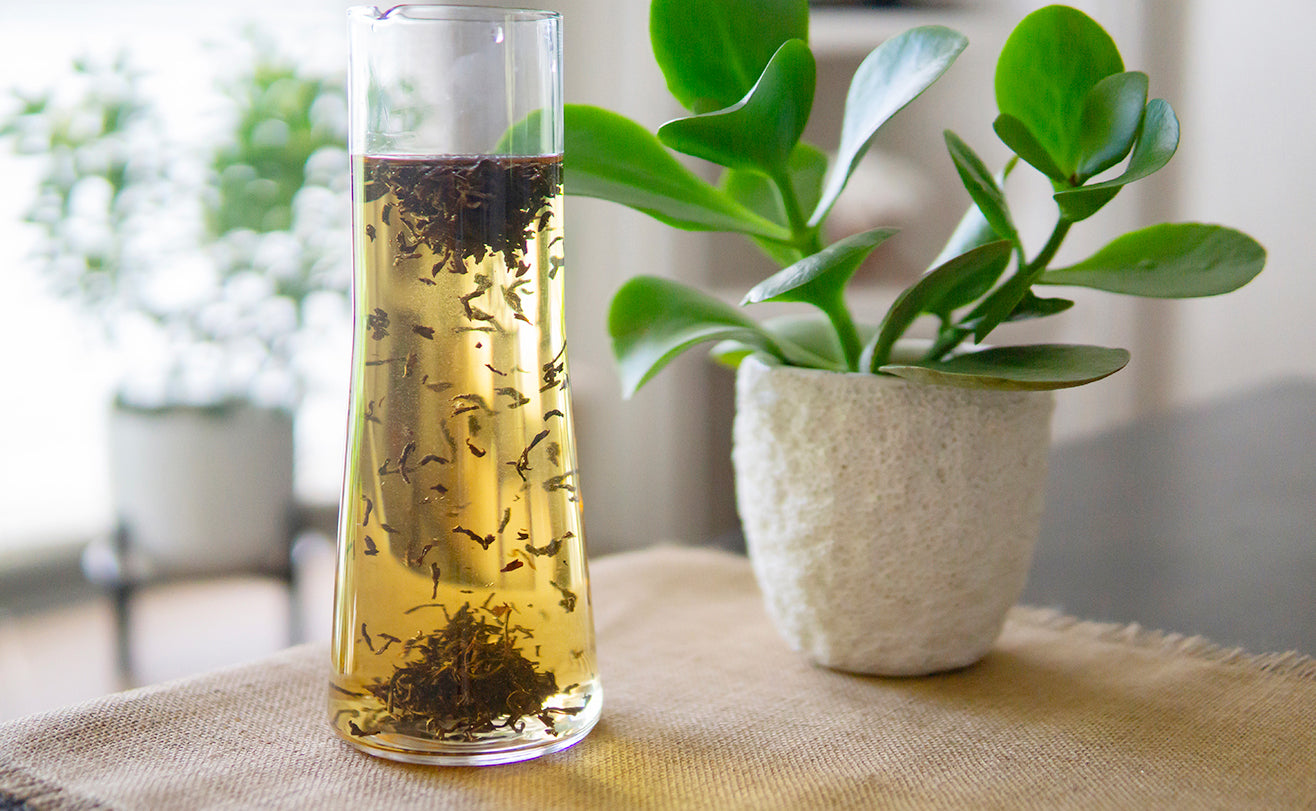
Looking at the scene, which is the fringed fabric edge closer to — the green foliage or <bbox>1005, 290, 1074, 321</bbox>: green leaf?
<bbox>1005, 290, 1074, 321</bbox>: green leaf

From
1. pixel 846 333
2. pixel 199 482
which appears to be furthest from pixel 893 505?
pixel 199 482

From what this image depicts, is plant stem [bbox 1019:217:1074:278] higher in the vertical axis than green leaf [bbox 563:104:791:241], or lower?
lower

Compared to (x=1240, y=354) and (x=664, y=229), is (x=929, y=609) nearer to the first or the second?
(x=664, y=229)

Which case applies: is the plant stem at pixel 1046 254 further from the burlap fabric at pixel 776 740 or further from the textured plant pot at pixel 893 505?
the burlap fabric at pixel 776 740

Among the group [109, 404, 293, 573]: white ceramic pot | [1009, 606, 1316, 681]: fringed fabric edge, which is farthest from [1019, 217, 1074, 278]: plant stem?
[109, 404, 293, 573]: white ceramic pot

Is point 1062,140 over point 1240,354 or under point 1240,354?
over

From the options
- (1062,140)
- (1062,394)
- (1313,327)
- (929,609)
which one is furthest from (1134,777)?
(1313,327)

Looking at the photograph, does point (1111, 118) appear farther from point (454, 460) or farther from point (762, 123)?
point (454, 460)

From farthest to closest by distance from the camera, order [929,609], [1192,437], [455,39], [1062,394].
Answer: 1. [1062,394]
2. [1192,437]
3. [929,609]
4. [455,39]
